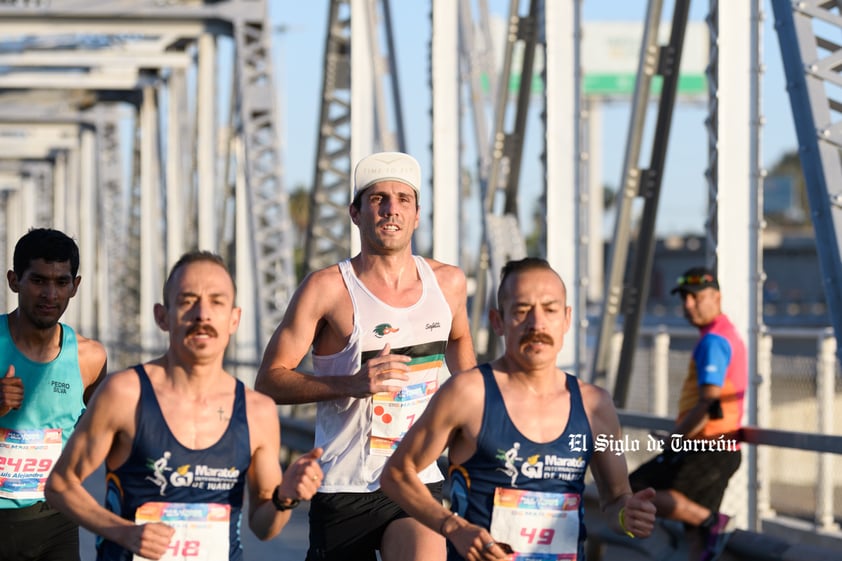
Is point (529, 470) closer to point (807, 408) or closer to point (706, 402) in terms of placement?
point (706, 402)

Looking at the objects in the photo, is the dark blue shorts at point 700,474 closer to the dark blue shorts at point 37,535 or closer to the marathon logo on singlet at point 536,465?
the dark blue shorts at point 37,535

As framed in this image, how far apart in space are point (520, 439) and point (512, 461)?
6 cm

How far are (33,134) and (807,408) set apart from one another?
29848mm

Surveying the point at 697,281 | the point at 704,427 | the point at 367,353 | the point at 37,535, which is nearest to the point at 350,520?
the point at 367,353

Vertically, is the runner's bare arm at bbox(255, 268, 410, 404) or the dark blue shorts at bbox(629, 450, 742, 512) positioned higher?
the runner's bare arm at bbox(255, 268, 410, 404)

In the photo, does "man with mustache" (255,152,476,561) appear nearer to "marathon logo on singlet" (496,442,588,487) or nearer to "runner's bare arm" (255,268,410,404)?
"runner's bare arm" (255,268,410,404)

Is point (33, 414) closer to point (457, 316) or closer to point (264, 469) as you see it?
point (457, 316)

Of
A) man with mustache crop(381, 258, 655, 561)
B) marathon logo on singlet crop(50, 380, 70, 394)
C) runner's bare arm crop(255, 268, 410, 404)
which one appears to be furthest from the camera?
marathon logo on singlet crop(50, 380, 70, 394)

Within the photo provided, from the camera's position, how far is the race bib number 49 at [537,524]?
13.6 ft

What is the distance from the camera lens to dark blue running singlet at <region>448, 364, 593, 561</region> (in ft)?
13.6

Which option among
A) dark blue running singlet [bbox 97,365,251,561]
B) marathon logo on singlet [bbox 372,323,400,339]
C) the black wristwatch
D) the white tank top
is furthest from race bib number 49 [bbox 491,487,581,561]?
marathon logo on singlet [bbox 372,323,400,339]

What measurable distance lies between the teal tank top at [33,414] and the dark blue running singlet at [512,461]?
1869 millimetres

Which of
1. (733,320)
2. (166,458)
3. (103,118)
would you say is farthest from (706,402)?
(103,118)

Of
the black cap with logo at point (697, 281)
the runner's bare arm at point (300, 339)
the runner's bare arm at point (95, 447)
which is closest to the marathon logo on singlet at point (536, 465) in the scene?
the runner's bare arm at point (95, 447)
